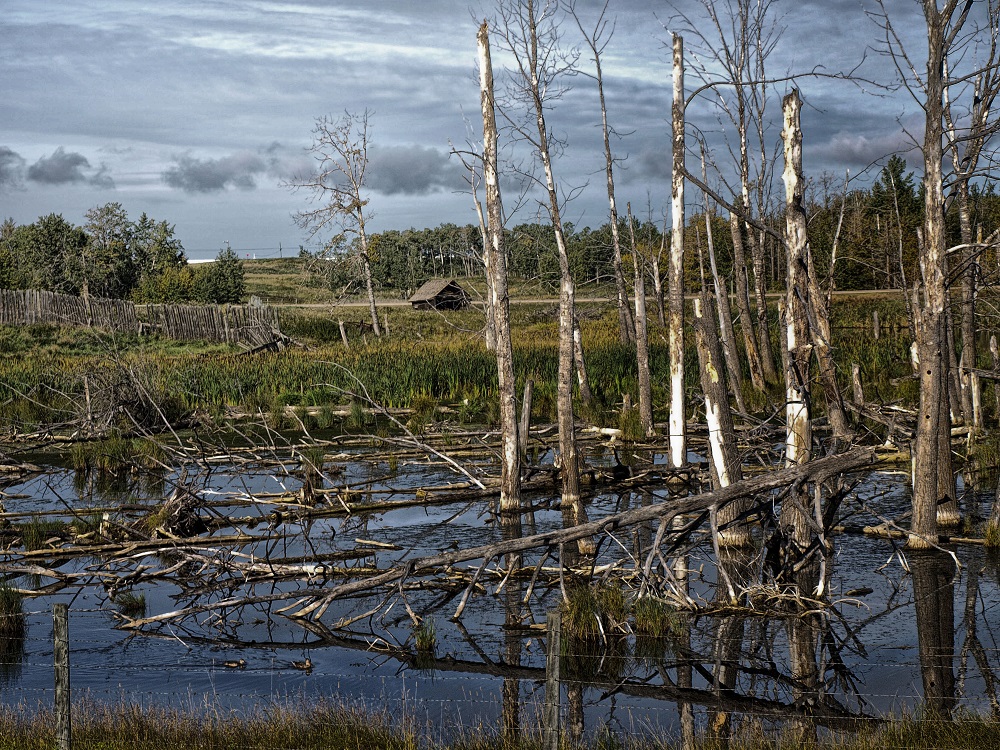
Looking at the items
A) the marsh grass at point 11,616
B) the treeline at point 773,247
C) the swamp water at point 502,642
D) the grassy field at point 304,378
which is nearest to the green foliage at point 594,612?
the swamp water at point 502,642

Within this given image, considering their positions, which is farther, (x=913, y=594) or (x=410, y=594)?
(x=410, y=594)

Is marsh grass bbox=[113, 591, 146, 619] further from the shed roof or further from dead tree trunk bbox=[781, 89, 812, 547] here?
the shed roof

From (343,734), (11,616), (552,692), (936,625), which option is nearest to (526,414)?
(936,625)

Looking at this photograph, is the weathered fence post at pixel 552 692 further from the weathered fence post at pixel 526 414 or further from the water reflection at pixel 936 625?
the weathered fence post at pixel 526 414

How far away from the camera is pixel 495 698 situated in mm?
7512

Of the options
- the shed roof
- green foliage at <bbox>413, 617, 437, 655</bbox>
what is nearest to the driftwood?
green foliage at <bbox>413, 617, 437, 655</bbox>

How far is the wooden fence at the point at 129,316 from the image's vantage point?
134ft

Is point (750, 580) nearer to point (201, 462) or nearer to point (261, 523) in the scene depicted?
point (261, 523)

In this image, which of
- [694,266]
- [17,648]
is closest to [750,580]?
[17,648]

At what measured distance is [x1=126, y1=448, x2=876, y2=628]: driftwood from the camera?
8625 mm

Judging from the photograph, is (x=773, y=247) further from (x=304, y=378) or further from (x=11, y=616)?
(x=11, y=616)

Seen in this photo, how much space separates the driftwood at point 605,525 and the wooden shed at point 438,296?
146 feet

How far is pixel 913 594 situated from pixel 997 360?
32.2 feet

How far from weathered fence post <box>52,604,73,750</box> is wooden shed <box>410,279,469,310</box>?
157 feet
